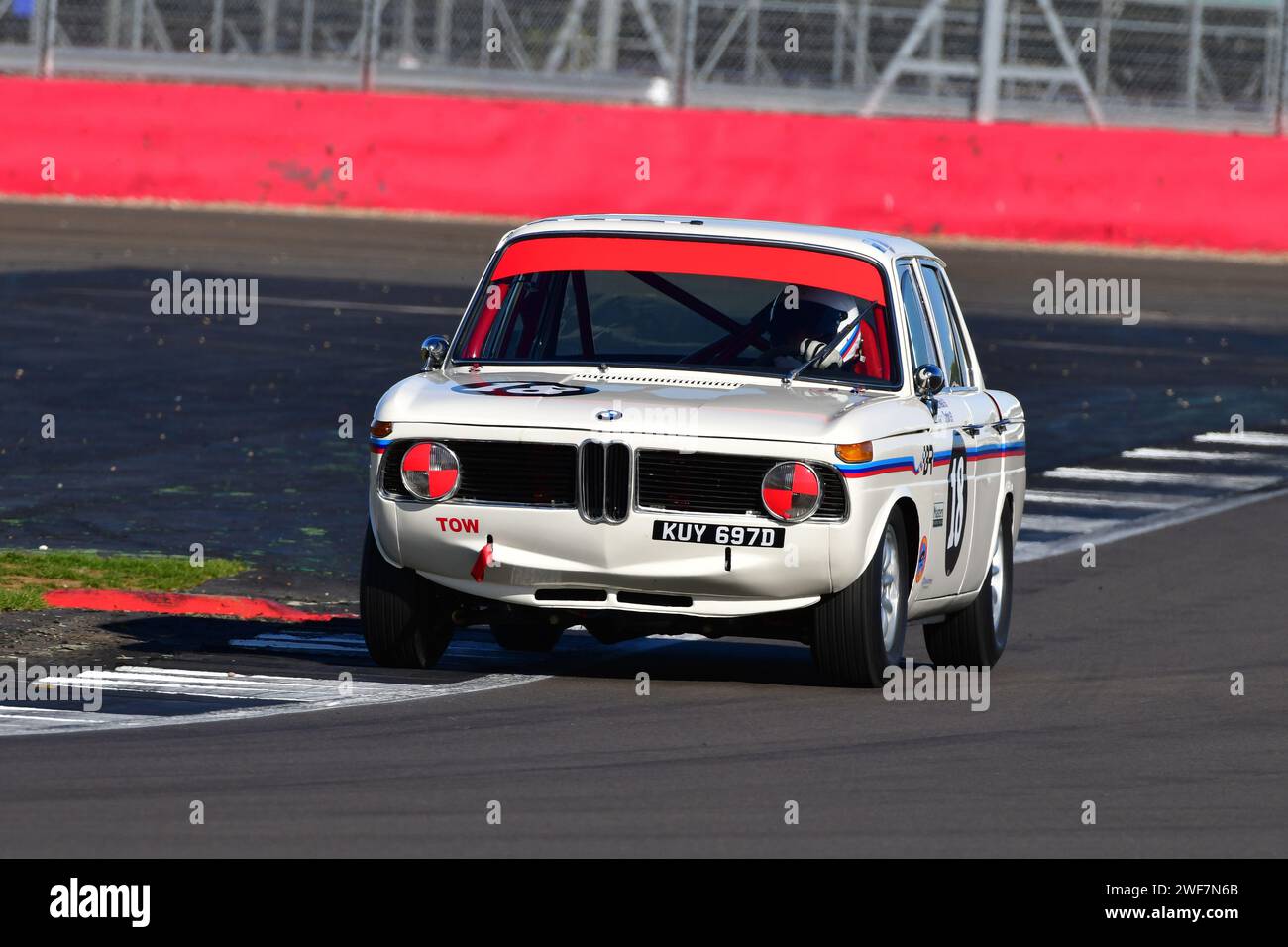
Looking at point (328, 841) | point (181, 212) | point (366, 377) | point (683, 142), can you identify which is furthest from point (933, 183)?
point (328, 841)

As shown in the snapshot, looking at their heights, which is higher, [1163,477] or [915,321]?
[915,321]

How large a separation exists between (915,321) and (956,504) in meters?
0.81

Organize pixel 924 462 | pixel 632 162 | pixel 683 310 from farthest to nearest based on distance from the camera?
pixel 632 162 → pixel 683 310 → pixel 924 462

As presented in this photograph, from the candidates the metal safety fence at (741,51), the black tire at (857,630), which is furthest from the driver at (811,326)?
the metal safety fence at (741,51)

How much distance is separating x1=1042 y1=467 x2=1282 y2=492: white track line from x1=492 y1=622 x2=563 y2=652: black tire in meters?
7.45

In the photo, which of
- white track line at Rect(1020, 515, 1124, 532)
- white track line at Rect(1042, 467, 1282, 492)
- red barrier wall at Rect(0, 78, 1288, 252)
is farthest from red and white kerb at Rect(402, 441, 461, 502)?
red barrier wall at Rect(0, 78, 1288, 252)

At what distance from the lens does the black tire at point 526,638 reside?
1180 cm

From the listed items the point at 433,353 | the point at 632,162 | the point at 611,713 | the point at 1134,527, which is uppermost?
the point at 632,162

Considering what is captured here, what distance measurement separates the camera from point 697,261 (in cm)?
1136

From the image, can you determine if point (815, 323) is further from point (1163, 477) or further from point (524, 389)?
point (1163, 477)

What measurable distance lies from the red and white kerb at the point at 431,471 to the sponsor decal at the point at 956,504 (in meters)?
2.13

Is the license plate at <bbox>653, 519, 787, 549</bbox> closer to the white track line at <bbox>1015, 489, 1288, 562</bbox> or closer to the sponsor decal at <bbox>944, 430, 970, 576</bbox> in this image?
the sponsor decal at <bbox>944, 430, 970, 576</bbox>

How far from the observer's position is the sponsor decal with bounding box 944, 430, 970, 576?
36.8ft

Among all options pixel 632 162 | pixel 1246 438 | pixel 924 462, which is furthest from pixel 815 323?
pixel 632 162
